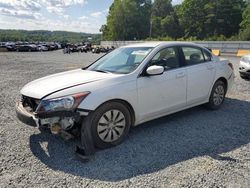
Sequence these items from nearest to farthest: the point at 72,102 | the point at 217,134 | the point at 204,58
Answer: the point at 72,102, the point at 217,134, the point at 204,58

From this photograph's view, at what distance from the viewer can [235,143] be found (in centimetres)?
441

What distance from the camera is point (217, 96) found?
20.2 ft

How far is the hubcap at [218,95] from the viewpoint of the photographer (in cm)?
610

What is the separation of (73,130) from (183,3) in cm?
8234

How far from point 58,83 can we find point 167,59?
2.04 meters

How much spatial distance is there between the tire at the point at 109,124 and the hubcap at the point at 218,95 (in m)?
2.52

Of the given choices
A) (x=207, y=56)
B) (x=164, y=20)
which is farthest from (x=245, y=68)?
(x=164, y=20)

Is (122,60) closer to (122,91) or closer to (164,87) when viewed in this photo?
(164,87)

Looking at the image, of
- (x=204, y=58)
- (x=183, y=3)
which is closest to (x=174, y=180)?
(x=204, y=58)

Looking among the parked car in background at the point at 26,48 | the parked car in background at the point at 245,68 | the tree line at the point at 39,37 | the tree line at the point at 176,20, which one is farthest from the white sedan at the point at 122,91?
the tree line at the point at 39,37

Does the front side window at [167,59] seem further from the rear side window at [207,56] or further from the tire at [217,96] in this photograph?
the tire at [217,96]

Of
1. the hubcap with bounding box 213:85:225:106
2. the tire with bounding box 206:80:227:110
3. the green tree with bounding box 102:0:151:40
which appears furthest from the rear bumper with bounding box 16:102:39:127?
the green tree with bounding box 102:0:151:40

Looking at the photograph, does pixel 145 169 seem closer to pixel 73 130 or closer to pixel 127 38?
A: pixel 73 130

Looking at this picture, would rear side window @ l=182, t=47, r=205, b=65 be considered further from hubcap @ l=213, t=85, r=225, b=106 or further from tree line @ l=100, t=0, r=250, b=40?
tree line @ l=100, t=0, r=250, b=40
